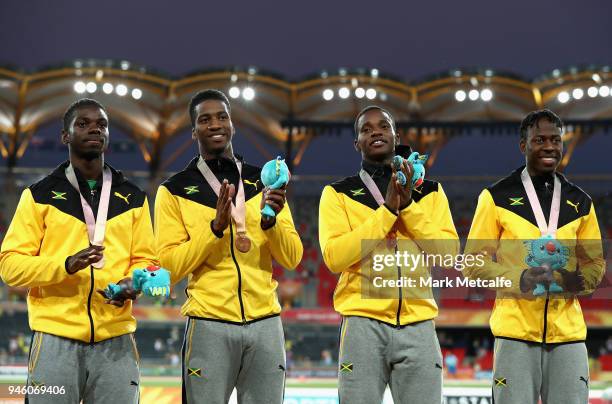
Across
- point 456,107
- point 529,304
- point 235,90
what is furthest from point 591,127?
point 529,304

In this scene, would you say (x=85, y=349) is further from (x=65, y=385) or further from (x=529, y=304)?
(x=529, y=304)

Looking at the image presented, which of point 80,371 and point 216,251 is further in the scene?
point 216,251

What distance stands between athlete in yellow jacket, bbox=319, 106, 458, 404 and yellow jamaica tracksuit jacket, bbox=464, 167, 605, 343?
0.92 ft

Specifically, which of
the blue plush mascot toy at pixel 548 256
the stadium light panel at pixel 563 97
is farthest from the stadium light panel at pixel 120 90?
the blue plush mascot toy at pixel 548 256

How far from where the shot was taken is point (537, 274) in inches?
167

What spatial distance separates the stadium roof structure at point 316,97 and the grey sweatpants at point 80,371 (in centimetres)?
1834

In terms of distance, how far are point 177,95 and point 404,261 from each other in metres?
18.6

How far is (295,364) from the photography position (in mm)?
20828

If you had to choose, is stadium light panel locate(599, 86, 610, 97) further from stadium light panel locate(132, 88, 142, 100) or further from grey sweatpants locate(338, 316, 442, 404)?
grey sweatpants locate(338, 316, 442, 404)

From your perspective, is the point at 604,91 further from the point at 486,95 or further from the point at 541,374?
the point at 541,374

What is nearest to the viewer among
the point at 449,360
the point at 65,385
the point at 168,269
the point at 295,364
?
the point at 65,385

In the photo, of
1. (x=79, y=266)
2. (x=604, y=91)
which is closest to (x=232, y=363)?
(x=79, y=266)

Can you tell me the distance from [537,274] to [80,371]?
103 inches

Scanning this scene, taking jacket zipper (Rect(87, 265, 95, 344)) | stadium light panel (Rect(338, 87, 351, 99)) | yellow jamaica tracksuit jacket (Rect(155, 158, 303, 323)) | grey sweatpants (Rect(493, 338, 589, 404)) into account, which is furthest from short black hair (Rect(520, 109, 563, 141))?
stadium light panel (Rect(338, 87, 351, 99))
